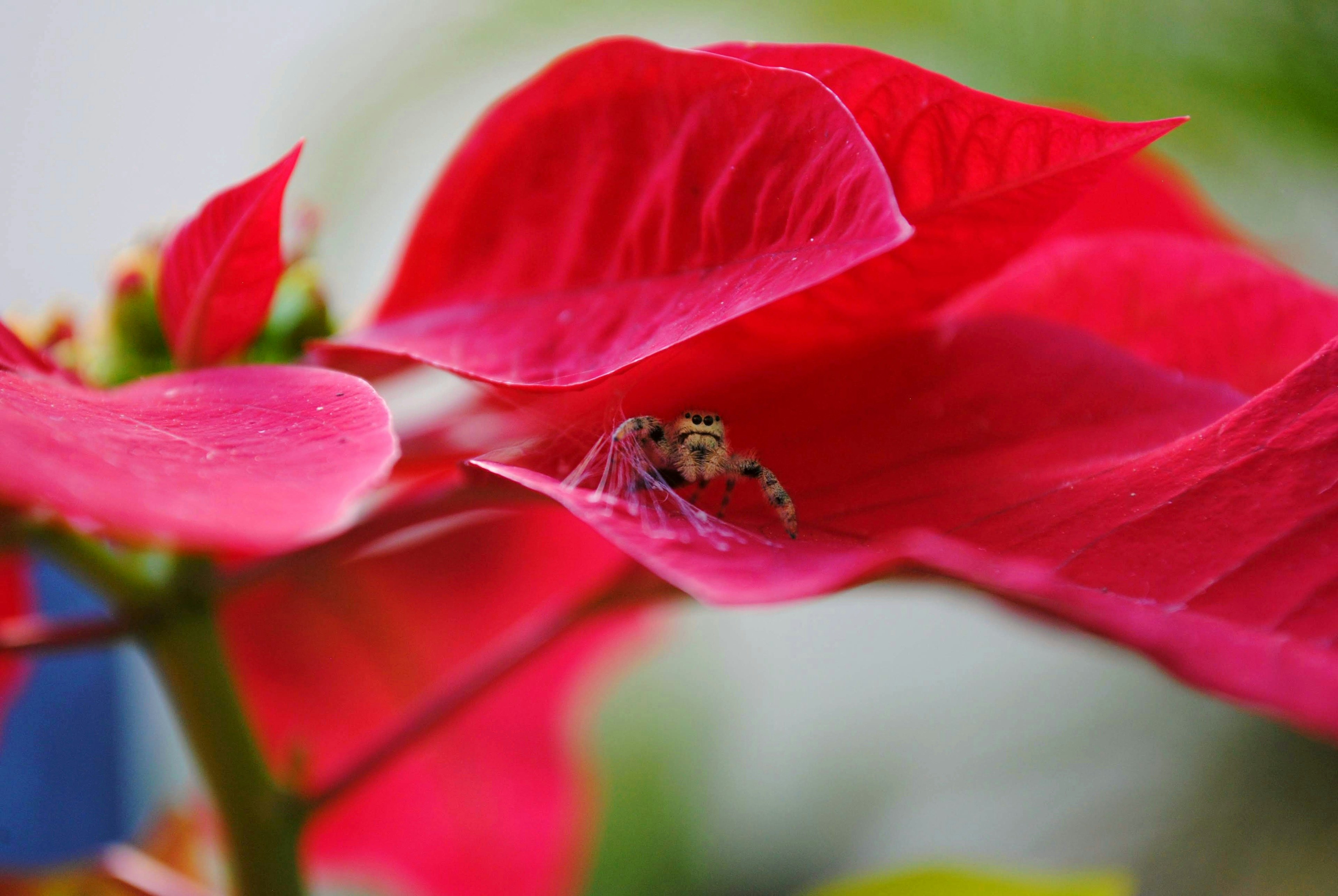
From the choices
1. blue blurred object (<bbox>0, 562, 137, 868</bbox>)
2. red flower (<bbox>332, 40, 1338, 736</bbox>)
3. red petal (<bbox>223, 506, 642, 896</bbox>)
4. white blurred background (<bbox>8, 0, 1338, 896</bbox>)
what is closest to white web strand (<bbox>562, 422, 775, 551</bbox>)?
red flower (<bbox>332, 40, 1338, 736</bbox>)

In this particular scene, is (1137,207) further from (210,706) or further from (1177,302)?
(210,706)

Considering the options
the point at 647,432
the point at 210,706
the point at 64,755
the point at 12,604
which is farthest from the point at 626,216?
the point at 64,755

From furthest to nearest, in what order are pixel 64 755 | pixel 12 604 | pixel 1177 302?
pixel 64 755 < pixel 12 604 < pixel 1177 302

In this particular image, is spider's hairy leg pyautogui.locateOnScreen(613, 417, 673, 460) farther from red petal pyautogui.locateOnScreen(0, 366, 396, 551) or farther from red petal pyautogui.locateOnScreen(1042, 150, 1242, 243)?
red petal pyautogui.locateOnScreen(1042, 150, 1242, 243)

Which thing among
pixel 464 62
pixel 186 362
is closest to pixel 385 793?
pixel 186 362

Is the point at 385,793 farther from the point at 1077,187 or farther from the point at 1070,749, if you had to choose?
the point at 1070,749

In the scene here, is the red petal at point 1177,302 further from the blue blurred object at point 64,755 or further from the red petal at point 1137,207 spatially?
the blue blurred object at point 64,755
